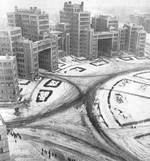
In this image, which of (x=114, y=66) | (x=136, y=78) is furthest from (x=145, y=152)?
(x=114, y=66)

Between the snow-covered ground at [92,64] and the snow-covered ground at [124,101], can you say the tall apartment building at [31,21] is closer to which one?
the snow-covered ground at [92,64]

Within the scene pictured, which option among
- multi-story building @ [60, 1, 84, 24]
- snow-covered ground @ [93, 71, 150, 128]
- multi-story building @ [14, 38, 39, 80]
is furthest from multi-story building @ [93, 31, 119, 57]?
multi-story building @ [14, 38, 39, 80]

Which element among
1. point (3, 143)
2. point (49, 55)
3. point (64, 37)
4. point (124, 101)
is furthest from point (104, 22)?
point (3, 143)

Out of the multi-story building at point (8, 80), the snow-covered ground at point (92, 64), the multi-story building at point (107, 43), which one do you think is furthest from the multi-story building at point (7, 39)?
the multi-story building at point (107, 43)

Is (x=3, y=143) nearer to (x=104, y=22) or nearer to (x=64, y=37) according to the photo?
(x=64, y=37)

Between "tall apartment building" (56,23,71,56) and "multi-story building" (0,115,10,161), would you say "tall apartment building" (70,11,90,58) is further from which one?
"multi-story building" (0,115,10,161)

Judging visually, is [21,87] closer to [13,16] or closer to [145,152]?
[13,16]
